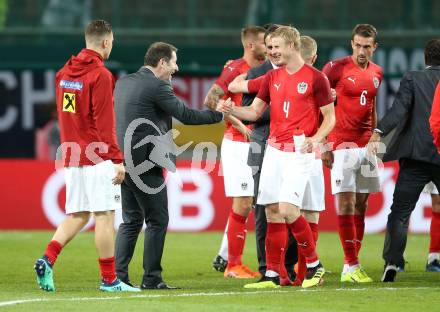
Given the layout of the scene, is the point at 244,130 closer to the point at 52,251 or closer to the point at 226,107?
the point at 226,107

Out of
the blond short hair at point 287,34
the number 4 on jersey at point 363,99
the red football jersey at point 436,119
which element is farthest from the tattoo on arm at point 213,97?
the red football jersey at point 436,119

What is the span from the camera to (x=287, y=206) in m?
9.88

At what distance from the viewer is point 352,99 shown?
37.7ft

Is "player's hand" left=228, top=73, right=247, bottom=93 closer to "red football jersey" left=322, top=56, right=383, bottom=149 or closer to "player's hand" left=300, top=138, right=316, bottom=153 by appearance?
"red football jersey" left=322, top=56, right=383, bottom=149

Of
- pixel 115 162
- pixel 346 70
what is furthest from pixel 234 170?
pixel 115 162

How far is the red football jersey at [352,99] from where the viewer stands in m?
11.5

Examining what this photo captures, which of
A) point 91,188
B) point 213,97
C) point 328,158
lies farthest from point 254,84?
point 91,188

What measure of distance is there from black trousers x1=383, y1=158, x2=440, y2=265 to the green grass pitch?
32 cm

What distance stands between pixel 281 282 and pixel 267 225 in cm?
54

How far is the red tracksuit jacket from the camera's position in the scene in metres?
9.51

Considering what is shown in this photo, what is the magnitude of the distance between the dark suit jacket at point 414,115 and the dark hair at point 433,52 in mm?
54

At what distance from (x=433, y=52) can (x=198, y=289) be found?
3.03m

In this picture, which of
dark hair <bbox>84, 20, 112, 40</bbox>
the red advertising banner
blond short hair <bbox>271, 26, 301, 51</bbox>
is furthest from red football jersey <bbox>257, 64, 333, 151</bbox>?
the red advertising banner

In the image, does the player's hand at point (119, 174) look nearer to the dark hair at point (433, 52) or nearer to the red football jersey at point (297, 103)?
the red football jersey at point (297, 103)
